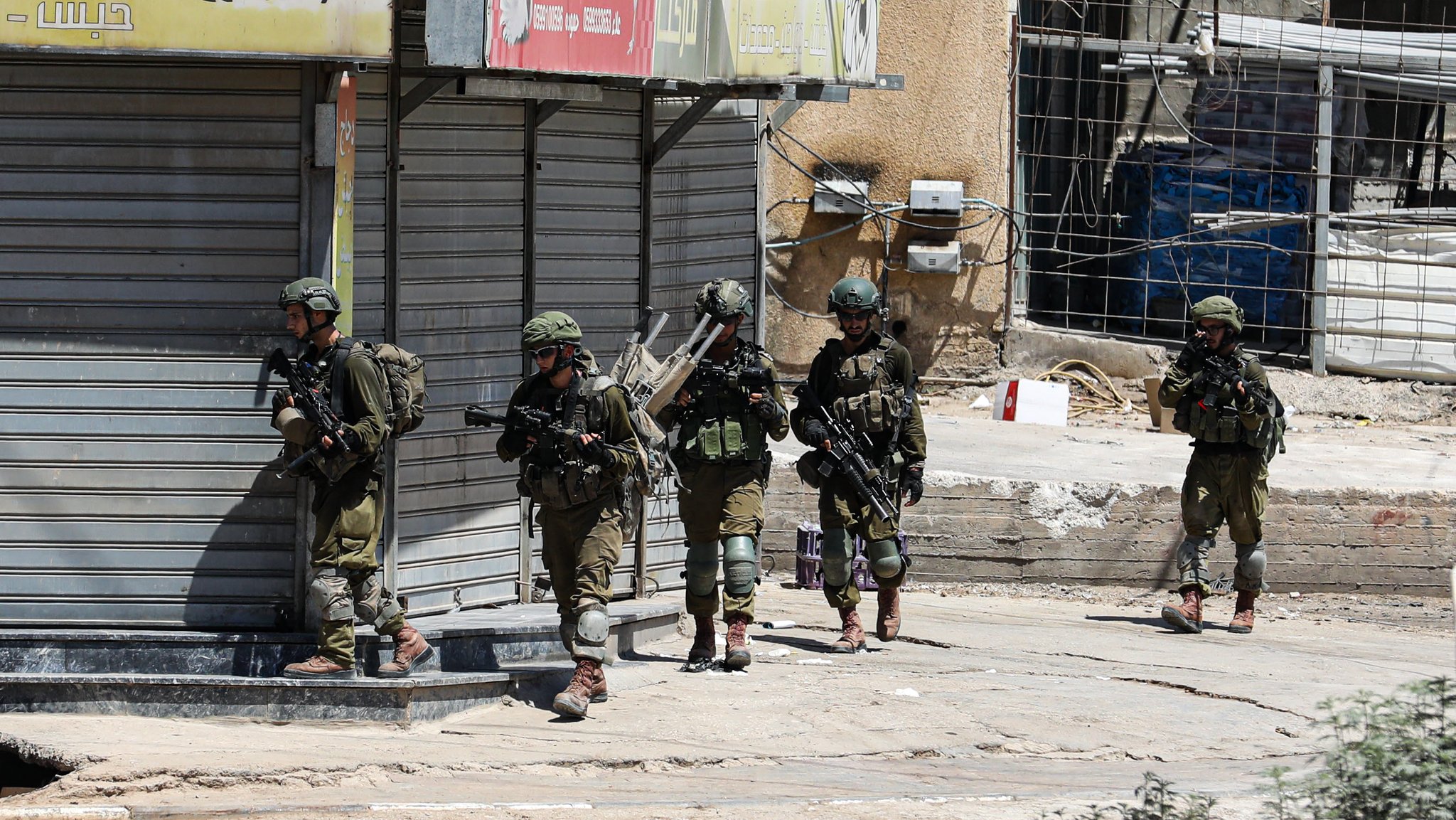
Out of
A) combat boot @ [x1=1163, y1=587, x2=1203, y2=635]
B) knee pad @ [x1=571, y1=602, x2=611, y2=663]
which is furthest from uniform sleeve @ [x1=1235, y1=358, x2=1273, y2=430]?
knee pad @ [x1=571, y1=602, x2=611, y2=663]

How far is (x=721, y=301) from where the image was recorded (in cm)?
847

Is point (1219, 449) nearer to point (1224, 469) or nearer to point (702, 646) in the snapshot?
point (1224, 469)

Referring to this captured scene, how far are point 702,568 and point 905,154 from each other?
23.8ft

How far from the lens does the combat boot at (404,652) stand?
7.73m

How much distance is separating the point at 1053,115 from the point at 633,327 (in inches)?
312

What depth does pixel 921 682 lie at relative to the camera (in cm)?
851

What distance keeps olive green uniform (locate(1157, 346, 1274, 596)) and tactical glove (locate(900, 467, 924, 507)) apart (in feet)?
4.77

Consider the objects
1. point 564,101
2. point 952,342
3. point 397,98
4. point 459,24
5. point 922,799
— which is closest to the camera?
point 922,799

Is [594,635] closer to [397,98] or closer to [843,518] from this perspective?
[843,518]

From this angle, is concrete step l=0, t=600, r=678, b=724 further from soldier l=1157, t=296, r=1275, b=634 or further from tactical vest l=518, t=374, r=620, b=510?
soldier l=1157, t=296, r=1275, b=634

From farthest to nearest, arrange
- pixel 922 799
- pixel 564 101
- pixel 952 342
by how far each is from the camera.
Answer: pixel 952 342
pixel 564 101
pixel 922 799

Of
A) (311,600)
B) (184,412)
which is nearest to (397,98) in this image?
(184,412)

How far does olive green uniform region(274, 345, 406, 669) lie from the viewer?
7398 millimetres

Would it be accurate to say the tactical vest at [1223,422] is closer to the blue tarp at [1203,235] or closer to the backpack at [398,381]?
the backpack at [398,381]
